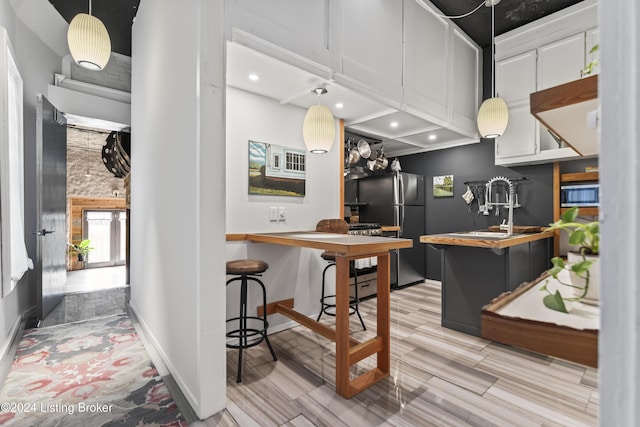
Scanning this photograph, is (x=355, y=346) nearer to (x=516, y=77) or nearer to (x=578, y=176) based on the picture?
(x=578, y=176)

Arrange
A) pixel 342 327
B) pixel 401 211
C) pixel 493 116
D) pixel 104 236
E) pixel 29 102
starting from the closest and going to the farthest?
1. pixel 342 327
2. pixel 493 116
3. pixel 29 102
4. pixel 401 211
5. pixel 104 236

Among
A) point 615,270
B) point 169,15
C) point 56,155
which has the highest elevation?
point 169,15

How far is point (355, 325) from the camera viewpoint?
10.2ft

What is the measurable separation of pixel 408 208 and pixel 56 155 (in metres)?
4.62

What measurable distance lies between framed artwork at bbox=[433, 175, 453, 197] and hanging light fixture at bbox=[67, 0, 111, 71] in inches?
180

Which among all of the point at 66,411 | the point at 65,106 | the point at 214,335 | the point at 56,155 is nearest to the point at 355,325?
the point at 214,335

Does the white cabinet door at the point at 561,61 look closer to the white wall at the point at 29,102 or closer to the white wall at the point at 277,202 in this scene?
the white wall at the point at 277,202

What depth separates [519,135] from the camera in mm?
3848

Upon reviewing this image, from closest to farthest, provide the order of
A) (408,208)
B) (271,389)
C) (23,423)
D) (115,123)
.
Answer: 1. (23,423)
2. (271,389)
3. (115,123)
4. (408,208)

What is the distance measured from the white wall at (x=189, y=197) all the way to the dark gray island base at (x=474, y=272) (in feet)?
6.41

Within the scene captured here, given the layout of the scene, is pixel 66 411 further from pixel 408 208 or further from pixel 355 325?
pixel 408 208

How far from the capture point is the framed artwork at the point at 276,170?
2898 millimetres

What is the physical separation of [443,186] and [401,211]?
93 centimetres

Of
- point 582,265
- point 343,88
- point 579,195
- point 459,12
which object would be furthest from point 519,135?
point 582,265
